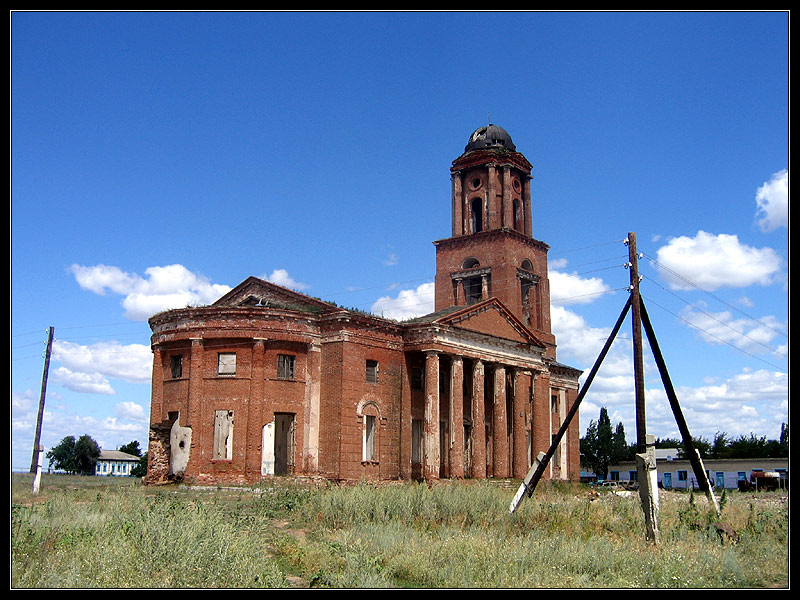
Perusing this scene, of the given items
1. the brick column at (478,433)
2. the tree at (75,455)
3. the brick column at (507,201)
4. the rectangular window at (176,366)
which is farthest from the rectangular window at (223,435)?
the tree at (75,455)

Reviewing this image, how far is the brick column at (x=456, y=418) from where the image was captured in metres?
35.2

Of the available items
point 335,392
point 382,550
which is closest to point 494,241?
point 335,392

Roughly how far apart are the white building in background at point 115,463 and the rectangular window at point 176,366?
55.1 meters

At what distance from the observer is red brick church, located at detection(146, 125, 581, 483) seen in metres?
31.7

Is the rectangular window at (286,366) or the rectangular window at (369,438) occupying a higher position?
the rectangular window at (286,366)

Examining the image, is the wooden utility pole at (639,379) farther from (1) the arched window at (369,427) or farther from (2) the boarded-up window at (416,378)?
(2) the boarded-up window at (416,378)

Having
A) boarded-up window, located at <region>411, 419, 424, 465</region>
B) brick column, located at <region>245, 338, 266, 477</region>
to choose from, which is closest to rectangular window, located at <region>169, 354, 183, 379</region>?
brick column, located at <region>245, 338, 266, 477</region>

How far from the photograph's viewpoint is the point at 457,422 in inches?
1415

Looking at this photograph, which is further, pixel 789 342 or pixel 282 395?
pixel 282 395

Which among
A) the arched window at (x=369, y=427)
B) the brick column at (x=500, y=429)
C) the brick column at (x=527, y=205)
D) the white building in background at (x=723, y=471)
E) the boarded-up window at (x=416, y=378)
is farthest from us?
the white building in background at (x=723, y=471)

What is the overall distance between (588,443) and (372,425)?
6003 cm

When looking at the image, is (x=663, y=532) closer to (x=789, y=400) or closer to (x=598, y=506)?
(x=598, y=506)

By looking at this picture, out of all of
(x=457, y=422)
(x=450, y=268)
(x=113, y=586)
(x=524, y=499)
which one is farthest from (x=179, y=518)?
(x=450, y=268)

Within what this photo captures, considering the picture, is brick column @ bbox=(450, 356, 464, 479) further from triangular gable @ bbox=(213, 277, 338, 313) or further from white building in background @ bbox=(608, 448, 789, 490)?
white building in background @ bbox=(608, 448, 789, 490)
